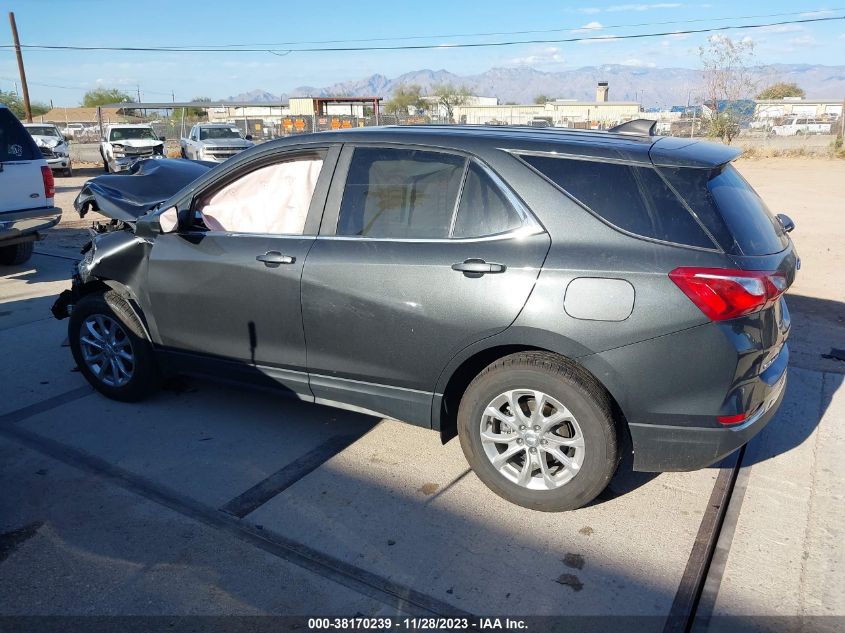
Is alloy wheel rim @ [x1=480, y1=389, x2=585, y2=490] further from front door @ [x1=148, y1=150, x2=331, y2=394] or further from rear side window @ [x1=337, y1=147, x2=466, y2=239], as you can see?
front door @ [x1=148, y1=150, x2=331, y2=394]

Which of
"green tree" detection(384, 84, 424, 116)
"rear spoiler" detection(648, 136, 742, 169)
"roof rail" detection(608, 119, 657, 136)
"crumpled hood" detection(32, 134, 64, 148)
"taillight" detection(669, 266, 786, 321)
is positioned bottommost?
"crumpled hood" detection(32, 134, 64, 148)

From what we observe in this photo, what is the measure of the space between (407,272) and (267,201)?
1254 mm

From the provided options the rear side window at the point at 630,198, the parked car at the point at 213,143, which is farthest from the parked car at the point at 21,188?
the parked car at the point at 213,143

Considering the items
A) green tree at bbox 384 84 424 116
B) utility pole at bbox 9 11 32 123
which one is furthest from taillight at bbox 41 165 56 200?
green tree at bbox 384 84 424 116

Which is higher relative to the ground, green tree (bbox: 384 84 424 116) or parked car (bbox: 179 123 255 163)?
green tree (bbox: 384 84 424 116)

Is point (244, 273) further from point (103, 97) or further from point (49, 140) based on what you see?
point (103, 97)

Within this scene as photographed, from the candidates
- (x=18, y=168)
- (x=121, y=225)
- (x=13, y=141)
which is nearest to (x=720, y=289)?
(x=121, y=225)

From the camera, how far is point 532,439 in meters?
3.44

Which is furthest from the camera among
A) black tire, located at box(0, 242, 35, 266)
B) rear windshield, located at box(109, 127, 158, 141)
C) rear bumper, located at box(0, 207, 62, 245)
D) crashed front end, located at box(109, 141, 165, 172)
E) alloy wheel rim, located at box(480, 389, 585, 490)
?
rear windshield, located at box(109, 127, 158, 141)

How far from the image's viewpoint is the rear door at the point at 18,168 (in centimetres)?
810

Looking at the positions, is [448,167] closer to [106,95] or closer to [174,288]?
[174,288]

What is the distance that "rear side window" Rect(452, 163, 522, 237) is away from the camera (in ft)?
11.3

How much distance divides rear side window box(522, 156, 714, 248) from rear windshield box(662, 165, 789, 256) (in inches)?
2.4

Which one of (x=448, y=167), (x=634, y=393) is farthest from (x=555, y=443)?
(x=448, y=167)
